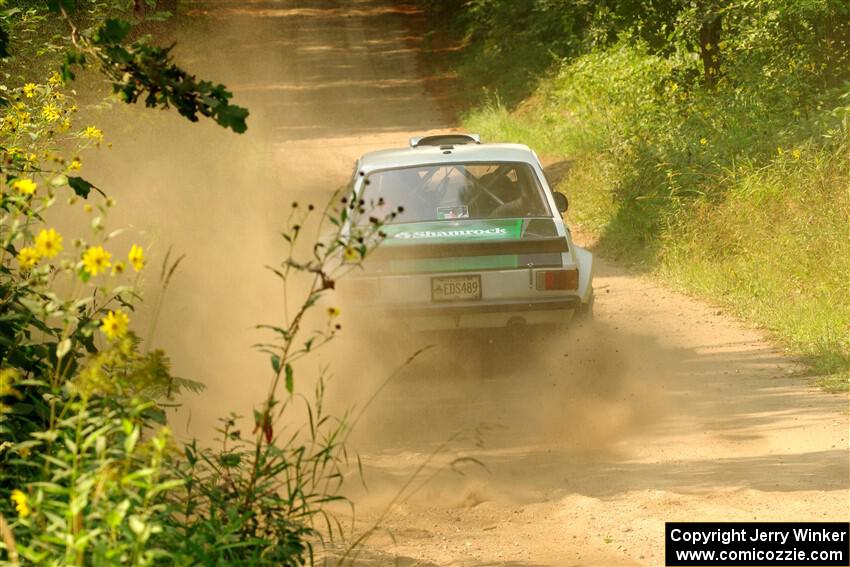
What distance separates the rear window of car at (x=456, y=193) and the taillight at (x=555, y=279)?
76 cm

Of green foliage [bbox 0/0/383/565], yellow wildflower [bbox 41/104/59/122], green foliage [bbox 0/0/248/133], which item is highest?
yellow wildflower [bbox 41/104/59/122]

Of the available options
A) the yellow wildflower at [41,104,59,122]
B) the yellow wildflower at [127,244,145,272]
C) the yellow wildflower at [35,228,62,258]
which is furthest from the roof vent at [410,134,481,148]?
the yellow wildflower at [35,228,62,258]

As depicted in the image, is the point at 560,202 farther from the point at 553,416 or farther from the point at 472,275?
the point at 553,416

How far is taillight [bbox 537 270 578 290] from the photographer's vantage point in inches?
362

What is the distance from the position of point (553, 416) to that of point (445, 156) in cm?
253

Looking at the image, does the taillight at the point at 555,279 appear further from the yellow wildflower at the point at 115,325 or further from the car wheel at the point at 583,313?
the yellow wildflower at the point at 115,325

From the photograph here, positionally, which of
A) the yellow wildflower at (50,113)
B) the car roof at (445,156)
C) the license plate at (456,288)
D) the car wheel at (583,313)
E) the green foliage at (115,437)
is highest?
the car roof at (445,156)

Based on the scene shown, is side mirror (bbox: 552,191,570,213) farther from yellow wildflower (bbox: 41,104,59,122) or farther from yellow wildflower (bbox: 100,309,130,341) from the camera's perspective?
yellow wildflower (bbox: 100,309,130,341)

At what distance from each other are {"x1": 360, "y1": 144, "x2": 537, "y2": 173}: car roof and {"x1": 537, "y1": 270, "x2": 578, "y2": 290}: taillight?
134 cm

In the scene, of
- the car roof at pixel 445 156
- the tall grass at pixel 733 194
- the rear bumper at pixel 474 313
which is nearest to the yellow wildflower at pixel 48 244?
the rear bumper at pixel 474 313

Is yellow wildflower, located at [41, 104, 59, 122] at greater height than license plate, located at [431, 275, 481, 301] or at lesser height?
greater

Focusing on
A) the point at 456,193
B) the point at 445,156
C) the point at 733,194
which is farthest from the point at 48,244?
the point at 733,194

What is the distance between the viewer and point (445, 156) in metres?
10.2

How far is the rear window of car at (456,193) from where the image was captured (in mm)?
9836
